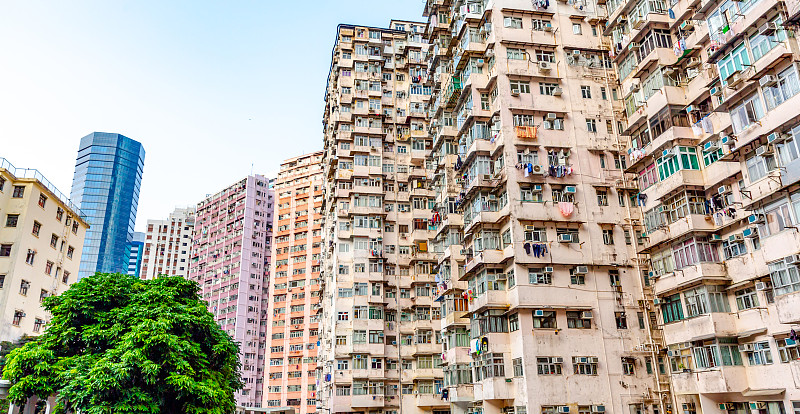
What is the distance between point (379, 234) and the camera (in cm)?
4481

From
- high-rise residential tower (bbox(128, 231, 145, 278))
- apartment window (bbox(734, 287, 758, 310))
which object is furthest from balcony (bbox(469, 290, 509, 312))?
high-rise residential tower (bbox(128, 231, 145, 278))

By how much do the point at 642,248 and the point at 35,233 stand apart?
41.5 m

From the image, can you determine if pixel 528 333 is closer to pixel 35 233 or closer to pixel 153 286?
pixel 153 286

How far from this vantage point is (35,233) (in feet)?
137

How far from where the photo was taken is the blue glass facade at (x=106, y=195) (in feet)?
497

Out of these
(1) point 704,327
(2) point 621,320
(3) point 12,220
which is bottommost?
(1) point 704,327

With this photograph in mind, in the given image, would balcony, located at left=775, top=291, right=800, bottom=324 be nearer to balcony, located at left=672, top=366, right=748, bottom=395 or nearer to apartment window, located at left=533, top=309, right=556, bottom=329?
balcony, located at left=672, top=366, right=748, bottom=395

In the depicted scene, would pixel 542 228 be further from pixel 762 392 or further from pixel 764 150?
pixel 762 392

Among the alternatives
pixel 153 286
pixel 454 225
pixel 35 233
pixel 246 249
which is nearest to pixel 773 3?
pixel 454 225

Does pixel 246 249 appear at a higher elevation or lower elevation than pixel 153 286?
higher

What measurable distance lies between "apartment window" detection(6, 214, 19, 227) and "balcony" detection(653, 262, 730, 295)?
42.2 meters

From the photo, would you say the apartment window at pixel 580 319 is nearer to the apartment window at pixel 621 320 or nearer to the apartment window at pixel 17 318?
the apartment window at pixel 621 320

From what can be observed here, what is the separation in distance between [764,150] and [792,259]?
3.78 m

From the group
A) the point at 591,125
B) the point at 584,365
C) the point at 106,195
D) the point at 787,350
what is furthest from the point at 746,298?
the point at 106,195
